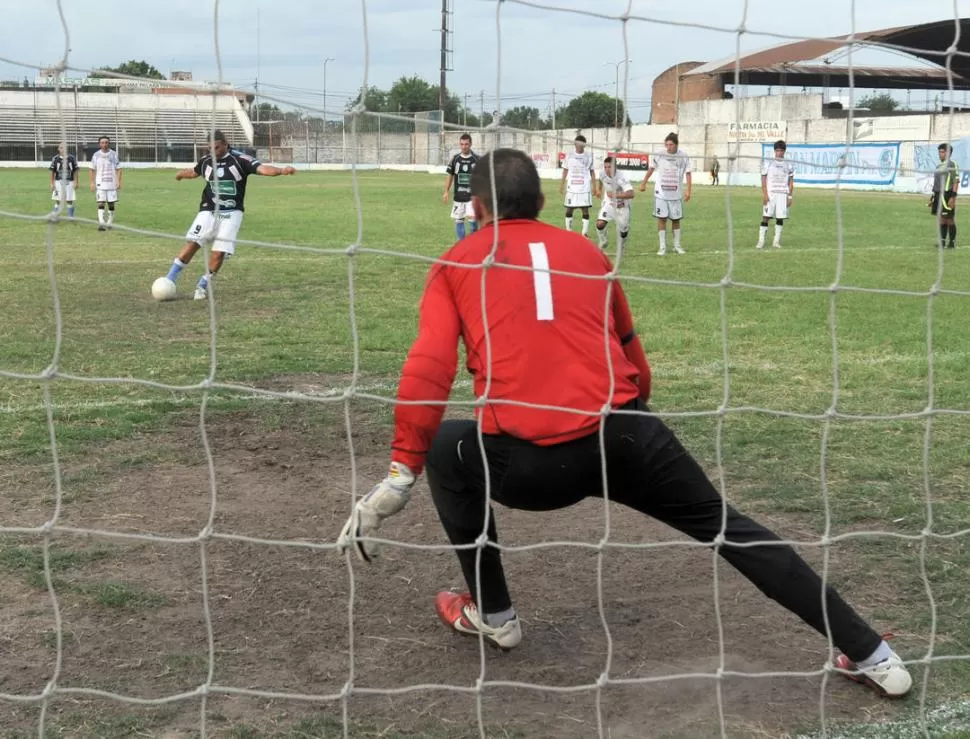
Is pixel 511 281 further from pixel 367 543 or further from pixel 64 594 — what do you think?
pixel 64 594

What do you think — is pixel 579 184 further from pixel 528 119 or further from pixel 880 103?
pixel 880 103

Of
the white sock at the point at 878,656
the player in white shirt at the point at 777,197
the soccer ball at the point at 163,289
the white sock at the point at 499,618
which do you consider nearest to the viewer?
the white sock at the point at 878,656

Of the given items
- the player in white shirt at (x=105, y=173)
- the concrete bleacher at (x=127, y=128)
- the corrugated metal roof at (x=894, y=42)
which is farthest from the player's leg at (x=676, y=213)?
the concrete bleacher at (x=127, y=128)

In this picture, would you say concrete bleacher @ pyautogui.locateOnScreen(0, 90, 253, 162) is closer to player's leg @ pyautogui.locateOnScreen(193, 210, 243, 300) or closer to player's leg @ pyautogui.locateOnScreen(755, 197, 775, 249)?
player's leg @ pyautogui.locateOnScreen(755, 197, 775, 249)

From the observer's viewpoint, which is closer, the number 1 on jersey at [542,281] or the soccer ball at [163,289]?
the number 1 on jersey at [542,281]

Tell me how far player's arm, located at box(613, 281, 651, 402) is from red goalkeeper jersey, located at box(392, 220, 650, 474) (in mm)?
212

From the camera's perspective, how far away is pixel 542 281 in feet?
11.0

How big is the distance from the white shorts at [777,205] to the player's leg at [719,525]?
15.9m

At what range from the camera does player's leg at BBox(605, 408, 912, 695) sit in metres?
3.39

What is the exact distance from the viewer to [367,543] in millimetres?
3295

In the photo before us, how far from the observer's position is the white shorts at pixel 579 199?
64.1 ft

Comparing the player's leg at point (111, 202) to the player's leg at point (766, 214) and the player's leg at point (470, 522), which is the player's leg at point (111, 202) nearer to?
the player's leg at point (766, 214)

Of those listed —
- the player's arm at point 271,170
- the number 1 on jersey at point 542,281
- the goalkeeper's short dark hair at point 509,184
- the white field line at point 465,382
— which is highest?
the player's arm at point 271,170

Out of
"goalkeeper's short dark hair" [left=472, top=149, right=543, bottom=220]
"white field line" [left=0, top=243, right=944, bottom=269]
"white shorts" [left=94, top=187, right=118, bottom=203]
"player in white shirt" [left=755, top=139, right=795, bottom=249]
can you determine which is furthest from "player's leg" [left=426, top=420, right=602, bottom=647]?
"white shorts" [left=94, top=187, right=118, bottom=203]
